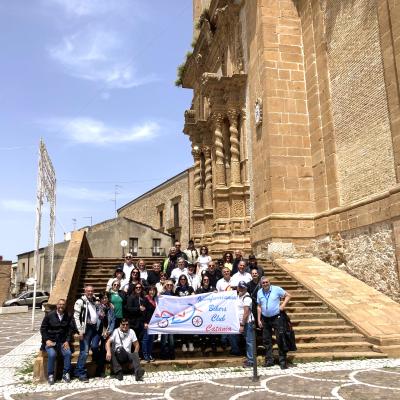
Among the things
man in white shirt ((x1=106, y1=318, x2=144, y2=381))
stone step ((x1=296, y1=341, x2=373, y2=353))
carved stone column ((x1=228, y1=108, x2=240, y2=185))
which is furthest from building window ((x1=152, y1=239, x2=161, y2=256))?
man in white shirt ((x1=106, y1=318, x2=144, y2=381))

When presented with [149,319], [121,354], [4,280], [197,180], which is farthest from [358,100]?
[4,280]

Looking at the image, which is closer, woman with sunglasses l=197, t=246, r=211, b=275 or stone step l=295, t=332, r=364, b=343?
stone step l=295, t=332, r=364, b=343

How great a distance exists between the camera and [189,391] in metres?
6.27

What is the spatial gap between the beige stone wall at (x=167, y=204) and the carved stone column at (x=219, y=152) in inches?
748

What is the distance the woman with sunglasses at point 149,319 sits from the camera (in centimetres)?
803

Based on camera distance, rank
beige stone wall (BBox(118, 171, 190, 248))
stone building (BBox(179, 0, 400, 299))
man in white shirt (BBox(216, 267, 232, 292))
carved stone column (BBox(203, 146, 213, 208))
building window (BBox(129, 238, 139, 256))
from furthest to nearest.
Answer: beige stone wall (BBox(118, 171, 190, 248)), building window (BBox(129, 238, 139, 256)), carved stone column (BBox(203, 146, 213, 208)), stone building (BBox(179, 0, 400, 299)), man in white shirt (BBox(216, 267, 232, 292))

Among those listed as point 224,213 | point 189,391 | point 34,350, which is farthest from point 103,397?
point 224,213

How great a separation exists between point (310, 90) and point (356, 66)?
2.53m

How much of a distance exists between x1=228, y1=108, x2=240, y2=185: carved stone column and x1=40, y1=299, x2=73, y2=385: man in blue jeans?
1207 cm

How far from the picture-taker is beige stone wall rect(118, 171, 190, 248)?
1571 inches

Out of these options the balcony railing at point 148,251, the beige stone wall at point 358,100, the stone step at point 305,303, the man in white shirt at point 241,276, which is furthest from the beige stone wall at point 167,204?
the man in white shirt at point 241,276

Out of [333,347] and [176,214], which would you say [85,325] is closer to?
[333,347]

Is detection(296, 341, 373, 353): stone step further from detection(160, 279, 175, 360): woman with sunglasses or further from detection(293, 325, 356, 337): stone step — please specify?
Result: detection(160, 279, 175, 360): woman with sunglasses

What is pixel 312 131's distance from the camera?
15391 mm
